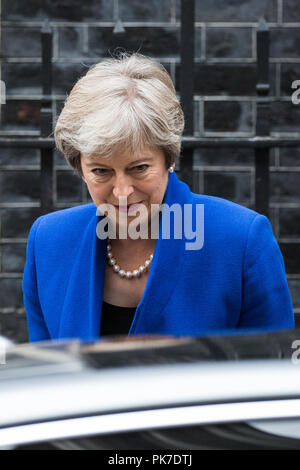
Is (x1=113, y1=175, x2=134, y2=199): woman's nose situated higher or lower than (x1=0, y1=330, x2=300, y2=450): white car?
higher

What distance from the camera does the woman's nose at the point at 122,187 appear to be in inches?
88.1

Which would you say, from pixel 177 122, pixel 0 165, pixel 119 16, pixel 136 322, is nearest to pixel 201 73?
pixel 119 16

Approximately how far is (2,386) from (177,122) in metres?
1.18

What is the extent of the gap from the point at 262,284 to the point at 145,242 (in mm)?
394

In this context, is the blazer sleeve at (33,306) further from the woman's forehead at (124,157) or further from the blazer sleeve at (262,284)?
the blazer sleeve at (262,284)

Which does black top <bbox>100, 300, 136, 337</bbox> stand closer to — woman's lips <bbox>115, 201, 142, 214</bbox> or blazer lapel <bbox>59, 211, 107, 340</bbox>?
blazer lapel <bbox>59, 211, 107, 340</bbox>

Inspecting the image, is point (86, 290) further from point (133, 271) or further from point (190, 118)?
point (190, 118)

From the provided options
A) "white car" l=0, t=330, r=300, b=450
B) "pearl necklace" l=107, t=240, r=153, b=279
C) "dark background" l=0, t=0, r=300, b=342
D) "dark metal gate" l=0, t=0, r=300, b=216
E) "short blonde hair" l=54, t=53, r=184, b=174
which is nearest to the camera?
"white car" l=0, t=330, r=300, b=450

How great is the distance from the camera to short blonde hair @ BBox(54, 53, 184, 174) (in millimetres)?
2217

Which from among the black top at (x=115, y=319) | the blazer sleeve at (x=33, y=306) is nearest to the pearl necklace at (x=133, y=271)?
the black top at (x=115, y=319)

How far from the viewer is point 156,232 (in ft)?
8.04

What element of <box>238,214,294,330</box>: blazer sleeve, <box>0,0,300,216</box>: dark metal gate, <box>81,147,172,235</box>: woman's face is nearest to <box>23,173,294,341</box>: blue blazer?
<box>238,214,294,330</box>: blazer sleeve

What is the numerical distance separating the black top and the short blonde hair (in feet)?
1.38

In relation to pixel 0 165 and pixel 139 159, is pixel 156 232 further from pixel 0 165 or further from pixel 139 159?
pixel 0 165
